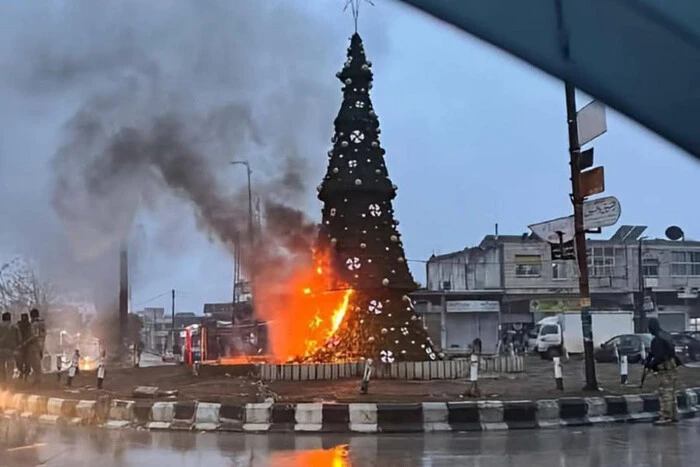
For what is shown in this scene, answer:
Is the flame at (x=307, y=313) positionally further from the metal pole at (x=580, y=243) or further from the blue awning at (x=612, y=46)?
the blue awning at (x=612, y=46)

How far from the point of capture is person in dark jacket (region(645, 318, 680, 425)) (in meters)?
12.0

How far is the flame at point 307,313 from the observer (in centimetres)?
1744

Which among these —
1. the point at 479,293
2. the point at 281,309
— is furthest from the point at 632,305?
the point at 281,309

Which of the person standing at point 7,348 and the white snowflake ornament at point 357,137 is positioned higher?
the white snowflake ornament at point 357,137

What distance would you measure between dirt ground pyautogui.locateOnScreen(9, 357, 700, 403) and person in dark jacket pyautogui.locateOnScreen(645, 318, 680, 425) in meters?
1.48

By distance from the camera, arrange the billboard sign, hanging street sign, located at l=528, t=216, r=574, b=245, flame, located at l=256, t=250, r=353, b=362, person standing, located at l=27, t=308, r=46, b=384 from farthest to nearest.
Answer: the billboard sign, person standing, located at l=27, t=308, r=46, b=384, flame, located at l=256, t=250, r=353, b=362, hanging street sign, located at l=528, t=216, r=574, b=245

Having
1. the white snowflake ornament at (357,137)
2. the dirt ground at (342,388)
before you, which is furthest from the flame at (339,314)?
the white snowflake ornament at (357,137)

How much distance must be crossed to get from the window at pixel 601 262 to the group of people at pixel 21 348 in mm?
42862

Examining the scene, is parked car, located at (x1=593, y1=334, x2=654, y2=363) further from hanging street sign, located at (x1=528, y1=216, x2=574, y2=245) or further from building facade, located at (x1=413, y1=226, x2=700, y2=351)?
hanging street sign, located at (x1=528, y1=216, x2=574, y2=245)

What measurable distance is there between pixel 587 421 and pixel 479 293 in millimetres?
41498

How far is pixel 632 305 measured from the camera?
54.3 metres

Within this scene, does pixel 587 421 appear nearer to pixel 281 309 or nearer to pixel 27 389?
pixel 281 309

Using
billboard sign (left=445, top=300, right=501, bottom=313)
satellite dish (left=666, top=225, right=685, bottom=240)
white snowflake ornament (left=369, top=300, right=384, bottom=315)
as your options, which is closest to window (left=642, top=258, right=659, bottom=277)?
billboard sign (left=445, top=300, right=501, bottom=313)

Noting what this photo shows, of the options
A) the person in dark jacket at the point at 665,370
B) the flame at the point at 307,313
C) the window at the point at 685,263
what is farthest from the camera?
the window at the point at 685,263
